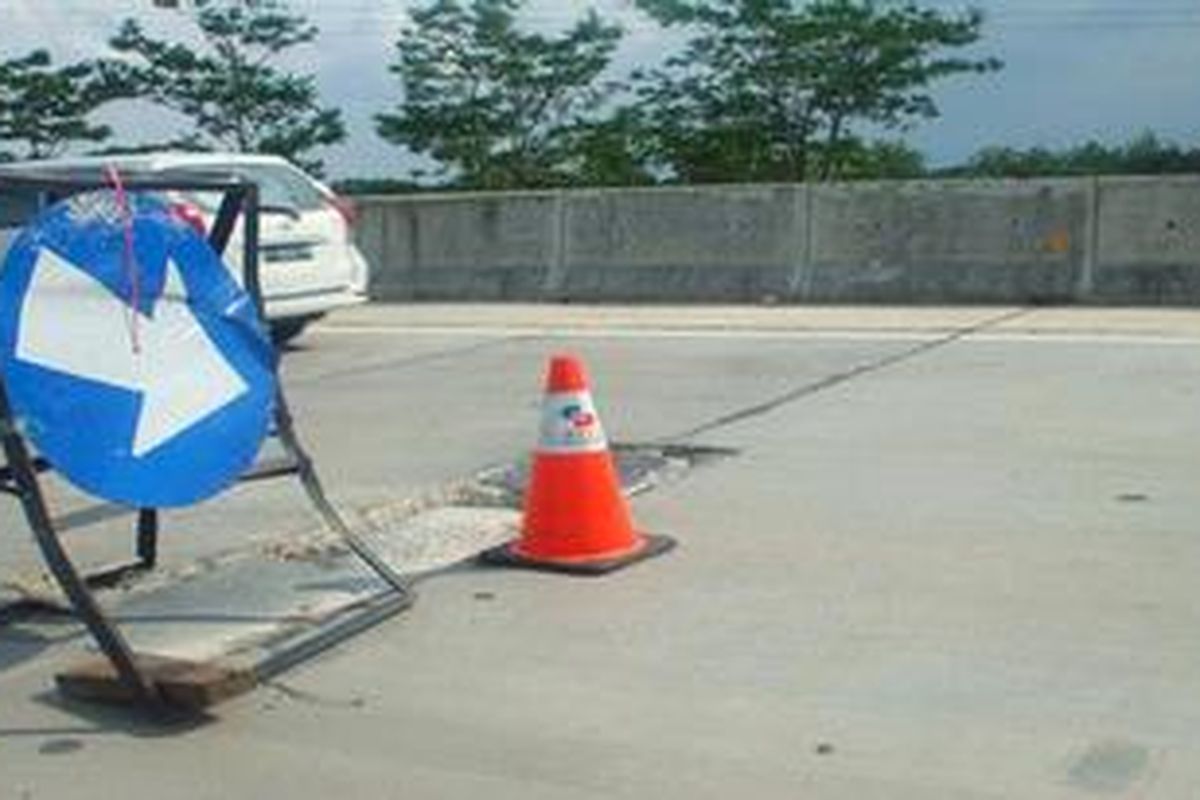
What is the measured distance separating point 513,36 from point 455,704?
3918 centimetres

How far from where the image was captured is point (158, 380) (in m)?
6.36

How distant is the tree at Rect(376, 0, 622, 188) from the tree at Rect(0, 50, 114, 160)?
602 centimetres

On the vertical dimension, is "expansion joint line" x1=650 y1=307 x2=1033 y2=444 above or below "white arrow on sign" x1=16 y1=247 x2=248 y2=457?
below

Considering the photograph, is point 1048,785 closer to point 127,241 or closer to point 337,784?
point 337,784

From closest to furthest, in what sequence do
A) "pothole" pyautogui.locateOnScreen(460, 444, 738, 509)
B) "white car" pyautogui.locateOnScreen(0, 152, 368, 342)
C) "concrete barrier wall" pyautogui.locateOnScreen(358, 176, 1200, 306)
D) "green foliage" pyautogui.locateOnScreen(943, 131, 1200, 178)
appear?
"pothole" pyautogui.locateOnScreen(460, 444, 738, 509)
"white car" pyautogui.locateOnScreen(0, 152, 368, 342)
"concrete barrier wall" pyautogui.locateOnScreen(358, 176, 1200, 306)
"green foliage" pyautogui.locateOnScreen(943, 131, 1200, 178)

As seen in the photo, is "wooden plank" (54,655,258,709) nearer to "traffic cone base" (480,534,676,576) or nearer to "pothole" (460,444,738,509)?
"traffic cone base" (480,534,676,576)

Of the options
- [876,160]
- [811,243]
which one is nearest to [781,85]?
[876,160]

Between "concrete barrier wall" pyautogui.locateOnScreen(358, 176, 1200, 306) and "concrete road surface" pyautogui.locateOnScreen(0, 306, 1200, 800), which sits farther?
"concrete barrier wall" pyautogui.locateOnScreen(358, 176, 1200, 306)

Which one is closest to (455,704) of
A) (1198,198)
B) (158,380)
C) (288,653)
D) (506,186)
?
(288,653)

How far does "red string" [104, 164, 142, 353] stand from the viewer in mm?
6379

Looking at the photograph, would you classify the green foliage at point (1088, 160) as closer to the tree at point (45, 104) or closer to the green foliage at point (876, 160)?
the green foliage at point (876, 160)

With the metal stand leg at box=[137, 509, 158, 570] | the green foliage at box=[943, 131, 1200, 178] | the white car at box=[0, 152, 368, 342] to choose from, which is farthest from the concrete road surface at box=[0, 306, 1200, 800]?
the green foliage at box=[943, 131, 1200, 178]

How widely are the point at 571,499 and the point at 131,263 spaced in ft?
5.56

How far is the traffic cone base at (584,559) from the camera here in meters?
7.12
